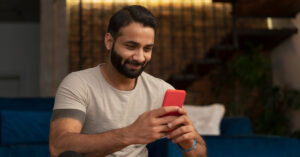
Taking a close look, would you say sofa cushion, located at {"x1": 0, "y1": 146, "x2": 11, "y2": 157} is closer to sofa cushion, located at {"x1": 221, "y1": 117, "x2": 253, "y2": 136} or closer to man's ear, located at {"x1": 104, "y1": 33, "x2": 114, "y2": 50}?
man's ear, located at {"x1": 104, "y1": 33, "x2": 114, "y2": 50}

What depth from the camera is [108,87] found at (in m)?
1.31

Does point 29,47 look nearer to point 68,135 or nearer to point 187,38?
point 187,38

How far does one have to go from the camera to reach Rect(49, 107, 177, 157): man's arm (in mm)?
989

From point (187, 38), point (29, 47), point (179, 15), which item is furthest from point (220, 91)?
point (29, 47)

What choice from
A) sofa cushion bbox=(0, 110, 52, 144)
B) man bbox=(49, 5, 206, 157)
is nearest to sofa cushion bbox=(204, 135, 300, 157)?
man bbox=(49, 5, 206, 157)

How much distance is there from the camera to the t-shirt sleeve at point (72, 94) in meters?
1.16

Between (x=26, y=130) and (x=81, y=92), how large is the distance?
1.65 m

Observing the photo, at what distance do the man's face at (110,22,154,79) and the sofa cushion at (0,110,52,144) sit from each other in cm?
171

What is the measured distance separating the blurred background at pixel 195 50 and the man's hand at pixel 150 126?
12.4ft

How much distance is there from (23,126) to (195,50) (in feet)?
15.6

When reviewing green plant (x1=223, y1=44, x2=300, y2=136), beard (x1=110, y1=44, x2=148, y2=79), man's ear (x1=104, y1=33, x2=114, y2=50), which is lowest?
green plant (x1=223, y1=44, x2=300, y2=136)

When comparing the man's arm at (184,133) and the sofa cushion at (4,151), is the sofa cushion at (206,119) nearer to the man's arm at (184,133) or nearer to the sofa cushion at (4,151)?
the sofa cushion at (4,151)

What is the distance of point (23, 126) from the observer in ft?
8.71

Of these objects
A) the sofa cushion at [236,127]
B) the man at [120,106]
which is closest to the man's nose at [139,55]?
the man at [120,106]
